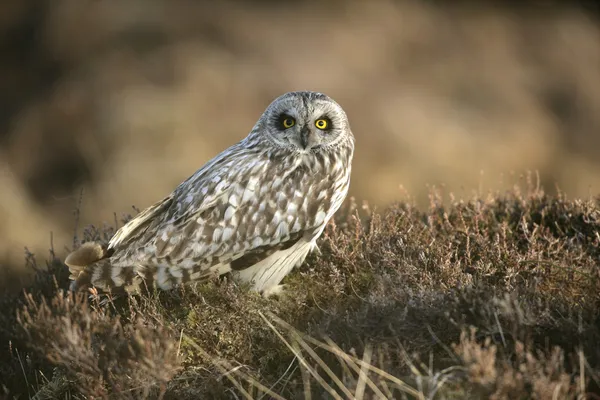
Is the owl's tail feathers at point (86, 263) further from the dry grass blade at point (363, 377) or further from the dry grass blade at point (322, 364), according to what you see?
the dry grass blade at point (363, 377)

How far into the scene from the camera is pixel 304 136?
14.4 feet

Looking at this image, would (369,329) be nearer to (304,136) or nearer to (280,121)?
(304,136)

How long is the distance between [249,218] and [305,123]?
77 centimetres

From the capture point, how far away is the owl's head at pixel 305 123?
4371 mm

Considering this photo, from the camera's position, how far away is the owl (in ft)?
14.0

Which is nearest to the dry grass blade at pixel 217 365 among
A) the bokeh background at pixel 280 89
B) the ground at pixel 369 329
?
the ground at pixel 369 329

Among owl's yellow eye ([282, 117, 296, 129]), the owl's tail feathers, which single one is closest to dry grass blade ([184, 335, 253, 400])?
the owl's tail feathers

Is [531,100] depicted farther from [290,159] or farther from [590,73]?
[290,159]

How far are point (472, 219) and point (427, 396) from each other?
199 cm

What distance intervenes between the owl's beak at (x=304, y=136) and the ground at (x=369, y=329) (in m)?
0.71

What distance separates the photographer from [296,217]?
4281mm

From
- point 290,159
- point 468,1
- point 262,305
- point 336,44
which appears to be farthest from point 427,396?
point 468,1

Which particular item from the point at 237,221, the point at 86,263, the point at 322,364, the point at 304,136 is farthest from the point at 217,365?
the point at 304,136

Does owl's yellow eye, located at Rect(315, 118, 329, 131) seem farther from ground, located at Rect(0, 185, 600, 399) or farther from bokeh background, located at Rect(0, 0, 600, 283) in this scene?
bokeh background, located at Rect(0, 0, 600, 283)
